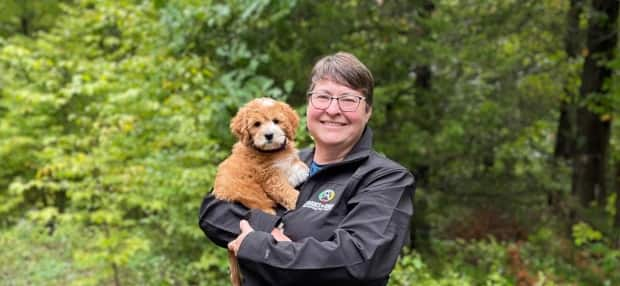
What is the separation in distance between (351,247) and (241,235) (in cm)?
43

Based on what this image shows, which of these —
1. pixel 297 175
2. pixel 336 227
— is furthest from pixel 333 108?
pixel 336 227

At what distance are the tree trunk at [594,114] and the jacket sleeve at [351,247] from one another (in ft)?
21.6

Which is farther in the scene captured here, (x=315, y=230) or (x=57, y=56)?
(x=57, y=56)

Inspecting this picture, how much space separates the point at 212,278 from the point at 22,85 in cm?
462

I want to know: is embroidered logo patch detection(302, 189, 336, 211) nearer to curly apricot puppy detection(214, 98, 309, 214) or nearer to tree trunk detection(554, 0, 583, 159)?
curly apricot puppy detection(214, 98, 309, 214)

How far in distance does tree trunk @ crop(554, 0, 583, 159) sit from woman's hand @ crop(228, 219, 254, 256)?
6893 mm

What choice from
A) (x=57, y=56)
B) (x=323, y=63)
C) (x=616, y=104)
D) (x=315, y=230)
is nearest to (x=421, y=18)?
(x=616, y=104)

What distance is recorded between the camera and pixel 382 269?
1808mm

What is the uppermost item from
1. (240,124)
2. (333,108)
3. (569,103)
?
(333,108)

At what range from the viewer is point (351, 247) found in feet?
5.68

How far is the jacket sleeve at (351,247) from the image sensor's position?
1725mm

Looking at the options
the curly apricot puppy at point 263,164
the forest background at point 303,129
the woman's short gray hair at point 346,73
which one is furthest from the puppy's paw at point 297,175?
the forest background at point 303,129

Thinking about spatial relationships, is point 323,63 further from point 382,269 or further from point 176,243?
point 176,243

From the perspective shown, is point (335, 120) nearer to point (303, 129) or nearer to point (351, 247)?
point (351, 247)
